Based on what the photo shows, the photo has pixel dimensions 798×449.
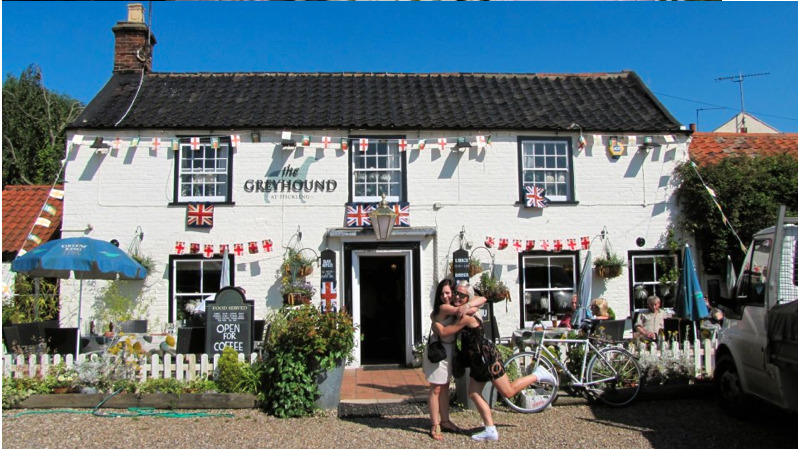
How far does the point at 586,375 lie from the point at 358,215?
5144 mm

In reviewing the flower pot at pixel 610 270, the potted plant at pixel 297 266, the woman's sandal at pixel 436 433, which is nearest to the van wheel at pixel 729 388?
the woman's sandal at pixel 436 433

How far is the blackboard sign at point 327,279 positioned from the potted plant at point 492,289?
2552mm

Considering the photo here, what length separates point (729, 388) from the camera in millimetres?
7422

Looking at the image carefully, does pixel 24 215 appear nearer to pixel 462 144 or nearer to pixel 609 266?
pixel 462 144

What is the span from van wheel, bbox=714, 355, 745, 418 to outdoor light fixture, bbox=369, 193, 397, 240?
5.44 m

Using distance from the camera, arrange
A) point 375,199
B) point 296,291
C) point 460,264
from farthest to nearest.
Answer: point 375,199 → point 460,264 → point 296,291

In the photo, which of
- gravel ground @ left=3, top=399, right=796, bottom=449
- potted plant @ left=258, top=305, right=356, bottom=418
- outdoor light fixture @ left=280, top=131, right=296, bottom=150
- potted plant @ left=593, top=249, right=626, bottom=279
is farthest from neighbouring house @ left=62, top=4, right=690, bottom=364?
gravel ground @ left=3, top=399, right=796, bottom=449

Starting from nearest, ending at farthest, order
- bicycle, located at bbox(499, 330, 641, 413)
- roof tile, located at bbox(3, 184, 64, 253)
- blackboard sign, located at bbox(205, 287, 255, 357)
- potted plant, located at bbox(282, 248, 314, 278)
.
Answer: bicycle, located at bbox(499, 330, 641, 413), blackboard sign, located at bbox(205, 287, 255, 357), potted plant, located at bbox(282, 248, 314, 278), roof tile, located at bbox(3, 184, 64, 253)

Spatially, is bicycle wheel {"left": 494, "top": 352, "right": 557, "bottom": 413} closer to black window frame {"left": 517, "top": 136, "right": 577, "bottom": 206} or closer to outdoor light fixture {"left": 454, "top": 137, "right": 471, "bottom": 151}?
black window frame {"left": 517, "top": 136, "right": 577, "bottom": 206}

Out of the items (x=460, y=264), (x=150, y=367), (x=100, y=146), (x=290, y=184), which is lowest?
(x=150, y=367)

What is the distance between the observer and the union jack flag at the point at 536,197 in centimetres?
1188

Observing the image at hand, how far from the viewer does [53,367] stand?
27.3ft

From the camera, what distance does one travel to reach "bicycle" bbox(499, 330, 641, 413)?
771 cm

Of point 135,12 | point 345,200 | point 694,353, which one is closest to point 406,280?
point 345,200
